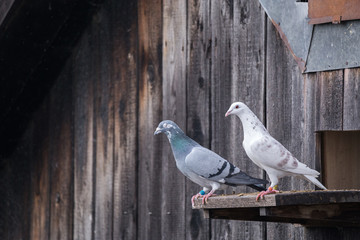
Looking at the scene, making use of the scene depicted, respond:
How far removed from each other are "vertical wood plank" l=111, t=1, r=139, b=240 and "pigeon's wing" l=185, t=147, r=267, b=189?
50.5 inches

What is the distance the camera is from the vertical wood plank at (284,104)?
3477mm

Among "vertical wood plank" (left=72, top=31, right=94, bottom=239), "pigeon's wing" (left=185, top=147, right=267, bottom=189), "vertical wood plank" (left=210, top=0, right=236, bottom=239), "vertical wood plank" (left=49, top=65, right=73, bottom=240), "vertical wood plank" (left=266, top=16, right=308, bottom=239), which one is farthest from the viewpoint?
"vertical wood plank" (left=49, top=65, right=73, bottom=240)

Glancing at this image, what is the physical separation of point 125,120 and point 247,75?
1011 millimetres

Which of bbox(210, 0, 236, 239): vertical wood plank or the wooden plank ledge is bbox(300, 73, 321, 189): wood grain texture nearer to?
the wooden plank ledge

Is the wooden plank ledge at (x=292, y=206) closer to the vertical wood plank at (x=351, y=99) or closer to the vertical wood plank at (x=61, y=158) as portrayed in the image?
the vertical wood plank at (x=351, y=99)

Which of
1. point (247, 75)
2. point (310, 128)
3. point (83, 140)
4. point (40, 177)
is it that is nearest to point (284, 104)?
point (310, 128)

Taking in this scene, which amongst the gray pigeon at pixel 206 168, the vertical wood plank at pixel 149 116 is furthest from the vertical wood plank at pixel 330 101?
the vertical wood plank at pixel 149 116

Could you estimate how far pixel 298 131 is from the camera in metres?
3.47

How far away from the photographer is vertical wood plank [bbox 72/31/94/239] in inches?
189

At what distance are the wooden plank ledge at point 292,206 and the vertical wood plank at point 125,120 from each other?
1369 mm

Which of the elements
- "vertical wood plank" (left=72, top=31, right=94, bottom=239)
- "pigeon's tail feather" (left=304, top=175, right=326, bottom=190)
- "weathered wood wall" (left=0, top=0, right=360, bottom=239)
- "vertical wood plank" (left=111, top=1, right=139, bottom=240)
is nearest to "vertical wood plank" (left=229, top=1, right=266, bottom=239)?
"weathered wood wall" (left=0, top=0, right=360, bottom=239)

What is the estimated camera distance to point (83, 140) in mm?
4867

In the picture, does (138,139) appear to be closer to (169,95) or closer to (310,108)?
(169,95)

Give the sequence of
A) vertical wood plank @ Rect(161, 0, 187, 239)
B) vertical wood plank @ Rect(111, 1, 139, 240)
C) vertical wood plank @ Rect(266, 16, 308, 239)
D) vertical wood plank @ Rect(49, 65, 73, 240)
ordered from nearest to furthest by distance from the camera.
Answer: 1. vertical wood plank @ Rect(266, 16, 308, 239)
2. vertical wood plank @ Rect(161, 0, 187, 239)
3. vertical wood plank @ Rect(111, 1, 139, 240)
4. vertical wood plank @ Rect(49, 65, 73, 240)
